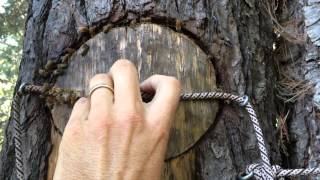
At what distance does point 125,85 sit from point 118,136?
134 mm

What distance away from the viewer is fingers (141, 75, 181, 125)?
1.15m

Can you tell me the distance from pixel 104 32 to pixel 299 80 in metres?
0.78

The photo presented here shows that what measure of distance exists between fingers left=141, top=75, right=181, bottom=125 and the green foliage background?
3.76 m

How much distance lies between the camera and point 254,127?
4.61 ft

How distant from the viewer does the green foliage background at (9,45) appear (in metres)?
5.15

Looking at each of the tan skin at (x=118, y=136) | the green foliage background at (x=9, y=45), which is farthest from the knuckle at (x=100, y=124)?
the green foliage background at (x=9, y=45)

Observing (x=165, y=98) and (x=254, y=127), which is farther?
(x=254, y=127)

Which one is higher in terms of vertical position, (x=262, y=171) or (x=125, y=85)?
(x=125, y=85)

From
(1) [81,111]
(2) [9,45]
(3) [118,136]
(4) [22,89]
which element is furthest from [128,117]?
(2) [9,45]

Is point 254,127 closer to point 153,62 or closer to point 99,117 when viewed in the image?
point 153,62

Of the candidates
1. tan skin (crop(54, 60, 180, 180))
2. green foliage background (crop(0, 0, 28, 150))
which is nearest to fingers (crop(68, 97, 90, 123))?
tan skin (crop(54, 60, 180, 180))

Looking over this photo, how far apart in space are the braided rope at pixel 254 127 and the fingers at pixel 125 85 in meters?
0.16

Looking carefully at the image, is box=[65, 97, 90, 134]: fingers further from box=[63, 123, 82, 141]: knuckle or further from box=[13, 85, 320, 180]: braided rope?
Answer: box=[13, 85, 320, 180]: braided rope

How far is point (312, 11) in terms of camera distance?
1737 mm
